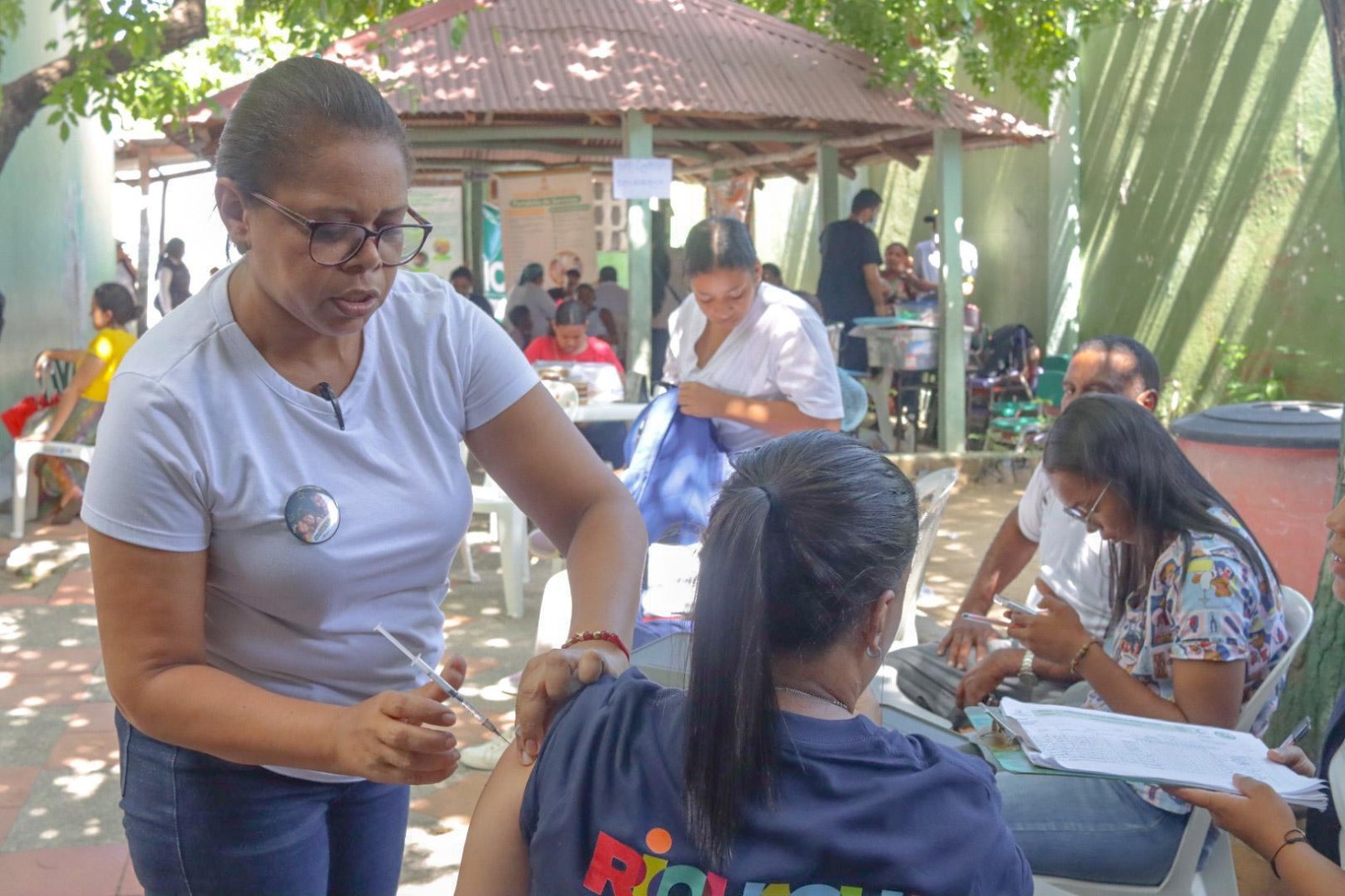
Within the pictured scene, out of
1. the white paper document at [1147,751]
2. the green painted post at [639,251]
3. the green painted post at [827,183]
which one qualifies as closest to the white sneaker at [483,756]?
the white paper document at [1147,751]

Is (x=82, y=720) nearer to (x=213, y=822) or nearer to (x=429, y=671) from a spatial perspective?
(x=213, y=822)

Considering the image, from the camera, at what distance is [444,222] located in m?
13.9

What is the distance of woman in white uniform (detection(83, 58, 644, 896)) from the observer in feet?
5.10

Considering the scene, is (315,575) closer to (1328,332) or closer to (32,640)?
(32,640)

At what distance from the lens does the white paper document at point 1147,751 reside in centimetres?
210

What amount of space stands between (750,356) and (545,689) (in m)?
3.06

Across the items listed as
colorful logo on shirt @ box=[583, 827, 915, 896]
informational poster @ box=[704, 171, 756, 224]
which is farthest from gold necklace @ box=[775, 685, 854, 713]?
informational poster @ box=[704, 171, 756, 224]

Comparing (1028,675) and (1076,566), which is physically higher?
(1076,566)

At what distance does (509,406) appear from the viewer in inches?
75.1

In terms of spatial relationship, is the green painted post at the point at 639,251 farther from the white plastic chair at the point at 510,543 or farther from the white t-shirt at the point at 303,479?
the white t-shirt at the point at 303,479

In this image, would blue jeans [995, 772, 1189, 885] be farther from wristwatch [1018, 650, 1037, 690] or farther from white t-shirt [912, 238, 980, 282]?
white t-shirt [912, 238, 980, 282]

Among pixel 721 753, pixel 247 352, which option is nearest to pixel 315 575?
pixel 247 352

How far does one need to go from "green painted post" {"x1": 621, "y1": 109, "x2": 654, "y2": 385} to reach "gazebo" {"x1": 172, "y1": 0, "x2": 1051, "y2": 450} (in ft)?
0.04

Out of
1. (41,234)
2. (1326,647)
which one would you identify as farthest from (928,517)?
(41,234)
